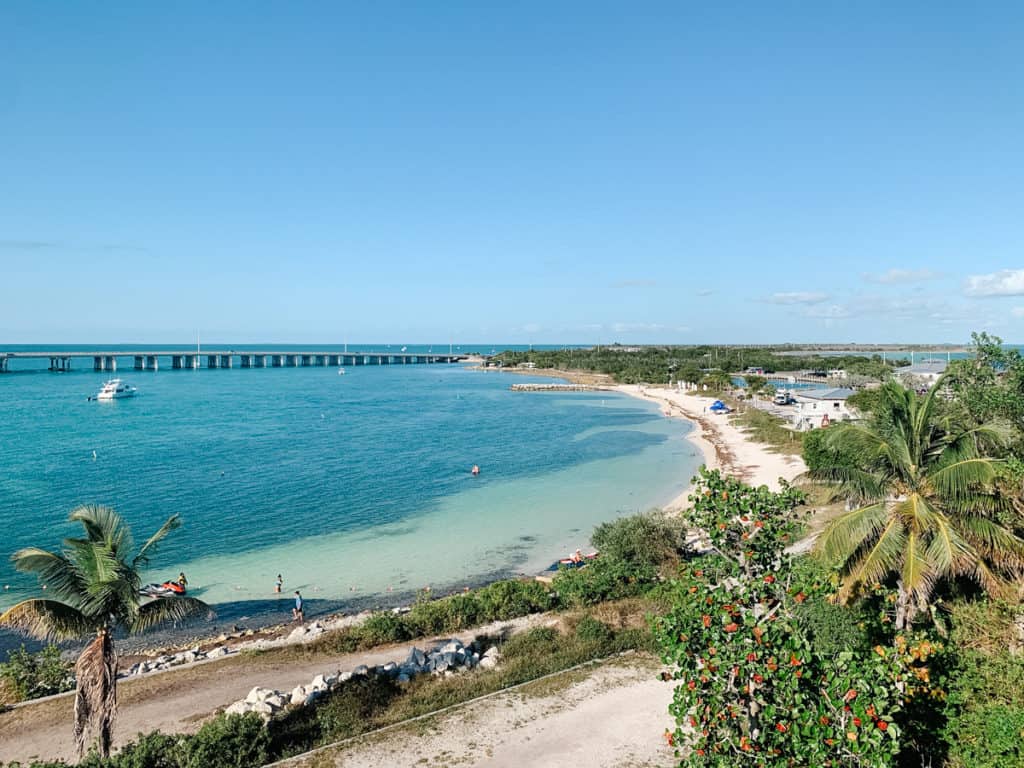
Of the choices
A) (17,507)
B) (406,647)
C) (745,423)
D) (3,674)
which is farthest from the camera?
(745,423)

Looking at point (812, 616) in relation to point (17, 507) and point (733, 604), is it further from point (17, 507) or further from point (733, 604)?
point (17, 507)

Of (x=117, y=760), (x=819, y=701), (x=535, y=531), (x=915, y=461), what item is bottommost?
(x=535, y=531)

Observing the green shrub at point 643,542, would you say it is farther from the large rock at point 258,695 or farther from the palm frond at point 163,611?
the palm frond at point 163,611

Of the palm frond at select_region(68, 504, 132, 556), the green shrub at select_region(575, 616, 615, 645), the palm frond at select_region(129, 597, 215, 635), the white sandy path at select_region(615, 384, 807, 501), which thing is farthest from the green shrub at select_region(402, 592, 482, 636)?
the white sandy path at select_region(615, 384, 807, 501)

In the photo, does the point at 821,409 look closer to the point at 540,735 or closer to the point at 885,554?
the point at 885,554

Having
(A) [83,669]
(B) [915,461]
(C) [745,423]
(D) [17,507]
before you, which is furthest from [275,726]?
(C) [745,423]
